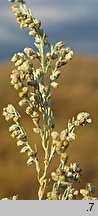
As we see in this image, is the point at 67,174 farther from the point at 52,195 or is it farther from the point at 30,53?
the point at 30,53

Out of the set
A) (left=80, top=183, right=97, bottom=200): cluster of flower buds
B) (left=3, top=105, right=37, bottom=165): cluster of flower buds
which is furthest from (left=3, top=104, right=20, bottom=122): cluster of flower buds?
(left=80, top=183, right=97, bottom=200): cluster of flower buds

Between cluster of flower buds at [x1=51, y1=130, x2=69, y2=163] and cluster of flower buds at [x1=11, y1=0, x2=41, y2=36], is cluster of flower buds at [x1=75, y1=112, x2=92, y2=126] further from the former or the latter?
cluster of flower buds at [x1=11, y1=0, x2=41, y2=36]

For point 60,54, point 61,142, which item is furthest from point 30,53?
point 61,142

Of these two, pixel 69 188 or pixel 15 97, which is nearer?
pixel 69 188

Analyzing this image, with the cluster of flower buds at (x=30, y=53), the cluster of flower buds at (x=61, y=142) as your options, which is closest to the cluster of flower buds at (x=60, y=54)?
the cluster of flower buds at (x=30, y=53)

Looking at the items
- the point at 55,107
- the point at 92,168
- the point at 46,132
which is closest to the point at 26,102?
the point at 46,132

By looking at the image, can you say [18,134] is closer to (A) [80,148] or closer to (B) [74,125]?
(B) [74,125]
